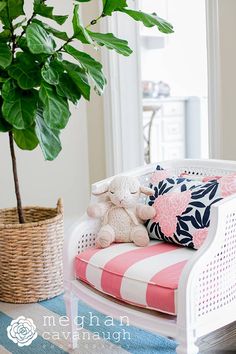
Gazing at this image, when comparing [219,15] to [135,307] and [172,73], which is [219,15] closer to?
[135,307]

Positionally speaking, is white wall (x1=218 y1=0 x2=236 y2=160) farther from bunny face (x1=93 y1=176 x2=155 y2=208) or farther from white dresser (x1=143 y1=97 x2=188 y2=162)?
white dresser (x1=143 y1=97 x2=188 y2=162)

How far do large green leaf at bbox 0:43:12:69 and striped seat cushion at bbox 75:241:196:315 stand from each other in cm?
84

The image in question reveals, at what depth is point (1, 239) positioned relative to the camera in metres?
2.72

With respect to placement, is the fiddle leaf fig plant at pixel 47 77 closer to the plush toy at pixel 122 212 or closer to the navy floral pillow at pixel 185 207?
the plush toy at pixel 122 212

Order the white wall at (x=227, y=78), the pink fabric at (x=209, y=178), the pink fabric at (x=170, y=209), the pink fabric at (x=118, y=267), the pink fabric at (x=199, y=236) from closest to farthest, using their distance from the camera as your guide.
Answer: the pink fabric at (x=118, y=267) → the pink fabric at (x=199, y=236) → the pink fabric at (x=170, y=209) → the pink fabric at (x=209, y=178) → the white wall at (x=227, y=78)

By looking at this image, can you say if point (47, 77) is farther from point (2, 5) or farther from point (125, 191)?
point (125, 191)

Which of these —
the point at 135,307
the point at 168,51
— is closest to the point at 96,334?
the point at 135,307

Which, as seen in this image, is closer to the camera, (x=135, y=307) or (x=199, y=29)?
(x=135, y=307)

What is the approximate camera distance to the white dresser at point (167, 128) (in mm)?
5504

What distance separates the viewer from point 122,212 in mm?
2277

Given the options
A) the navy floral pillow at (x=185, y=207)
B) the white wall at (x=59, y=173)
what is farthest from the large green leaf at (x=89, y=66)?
the white wall at (x=59, y=173)

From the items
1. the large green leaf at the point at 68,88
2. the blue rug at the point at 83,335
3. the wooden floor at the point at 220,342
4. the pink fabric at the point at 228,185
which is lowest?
the wooden floor at the point at 220,342

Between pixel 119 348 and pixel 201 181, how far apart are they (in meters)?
0.76

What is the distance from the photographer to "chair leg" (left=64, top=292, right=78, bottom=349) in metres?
2.22
